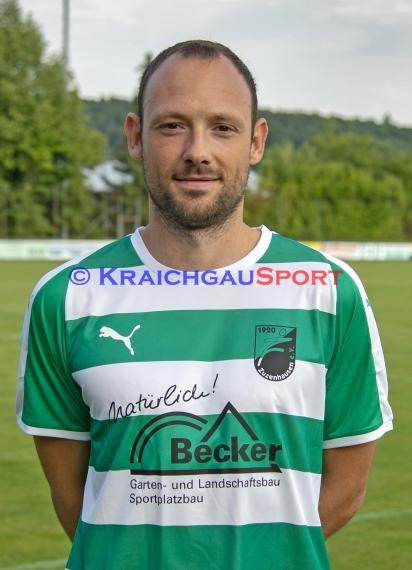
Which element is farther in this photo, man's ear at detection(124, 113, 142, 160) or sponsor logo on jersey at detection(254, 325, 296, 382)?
man's ear at detection(124, 113, 142, 160)

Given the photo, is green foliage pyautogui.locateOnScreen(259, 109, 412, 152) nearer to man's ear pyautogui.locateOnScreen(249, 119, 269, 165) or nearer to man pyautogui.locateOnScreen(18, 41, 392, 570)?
man's ear pyautogui.locateOnScreen(249, 119, 269, 165)

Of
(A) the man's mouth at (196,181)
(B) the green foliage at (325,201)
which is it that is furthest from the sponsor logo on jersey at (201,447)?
(B) the green foliage at (325,201)

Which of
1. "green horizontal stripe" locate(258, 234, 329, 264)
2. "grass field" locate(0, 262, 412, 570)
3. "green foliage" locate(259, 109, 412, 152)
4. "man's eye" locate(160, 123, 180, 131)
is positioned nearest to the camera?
"man's eye" locate(160, 123, 180, 131)

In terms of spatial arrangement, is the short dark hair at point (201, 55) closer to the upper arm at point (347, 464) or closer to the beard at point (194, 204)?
the beard at point (194, 204)

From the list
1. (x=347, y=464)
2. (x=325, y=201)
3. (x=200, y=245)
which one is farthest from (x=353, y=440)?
(x=325, y=201)

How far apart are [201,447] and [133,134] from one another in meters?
0.82

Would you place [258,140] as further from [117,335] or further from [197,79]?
[117,335]

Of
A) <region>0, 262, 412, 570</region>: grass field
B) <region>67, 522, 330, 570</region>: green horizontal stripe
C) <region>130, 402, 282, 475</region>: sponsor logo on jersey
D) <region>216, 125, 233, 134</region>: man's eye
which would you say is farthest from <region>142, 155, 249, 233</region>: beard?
<region>0, 262, 412, 570</region>: grass field

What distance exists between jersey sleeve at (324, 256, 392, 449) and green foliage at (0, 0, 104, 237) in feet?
200

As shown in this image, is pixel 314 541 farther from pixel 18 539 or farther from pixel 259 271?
pixel 18 539

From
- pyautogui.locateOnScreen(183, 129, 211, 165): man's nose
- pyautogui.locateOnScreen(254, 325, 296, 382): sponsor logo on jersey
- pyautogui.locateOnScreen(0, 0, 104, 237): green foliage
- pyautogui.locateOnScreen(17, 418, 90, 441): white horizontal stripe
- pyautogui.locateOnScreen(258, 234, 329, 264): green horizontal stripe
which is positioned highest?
pyautogui.locateOnScreen(0, 0, 104, 237): green foliage

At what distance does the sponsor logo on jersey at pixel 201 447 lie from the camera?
2.53 metres

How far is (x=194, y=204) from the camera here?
2.59 meters

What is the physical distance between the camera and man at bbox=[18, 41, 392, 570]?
254 cm
